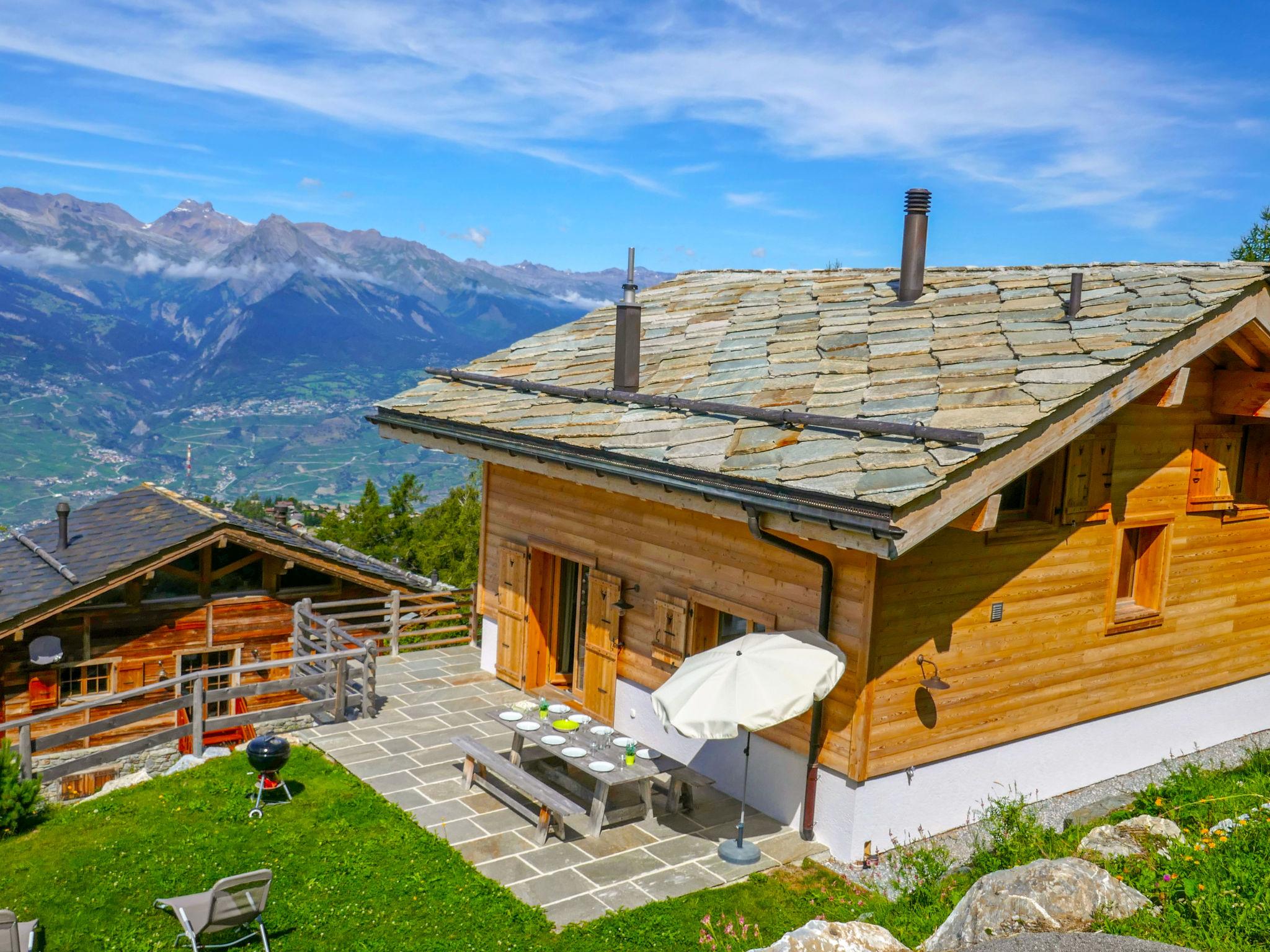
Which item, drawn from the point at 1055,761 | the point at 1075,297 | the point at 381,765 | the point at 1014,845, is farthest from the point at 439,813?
the point at 1075,297

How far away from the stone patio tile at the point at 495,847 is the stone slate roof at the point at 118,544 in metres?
9.65

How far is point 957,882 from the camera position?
7.75 meters

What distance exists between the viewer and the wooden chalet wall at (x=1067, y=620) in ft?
29.3

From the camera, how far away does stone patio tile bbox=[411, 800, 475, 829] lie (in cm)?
932

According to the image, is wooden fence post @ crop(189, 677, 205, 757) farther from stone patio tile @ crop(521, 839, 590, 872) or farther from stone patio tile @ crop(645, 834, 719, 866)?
stone patio tile @ crop(645, 834, 719, 866)

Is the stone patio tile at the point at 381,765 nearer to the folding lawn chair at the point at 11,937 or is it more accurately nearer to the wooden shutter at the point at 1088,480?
the folding lawn chair at the point at 11,937

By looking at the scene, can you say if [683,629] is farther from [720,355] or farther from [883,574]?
[720,355]

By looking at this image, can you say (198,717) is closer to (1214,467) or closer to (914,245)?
(914,245)

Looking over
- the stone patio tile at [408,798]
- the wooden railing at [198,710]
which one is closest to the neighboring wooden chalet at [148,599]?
the wooden railing at [198,710]

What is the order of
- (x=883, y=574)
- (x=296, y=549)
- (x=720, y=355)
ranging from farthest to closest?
(x=296, y=549) < (x=720, y=355) < (x=883, y=574)

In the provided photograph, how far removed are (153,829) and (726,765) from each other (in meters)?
5.64

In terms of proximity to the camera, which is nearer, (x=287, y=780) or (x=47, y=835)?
(x=47, y=835)

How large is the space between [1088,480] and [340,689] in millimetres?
9110

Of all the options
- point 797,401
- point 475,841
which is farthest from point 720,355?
Answer: point 475,841
